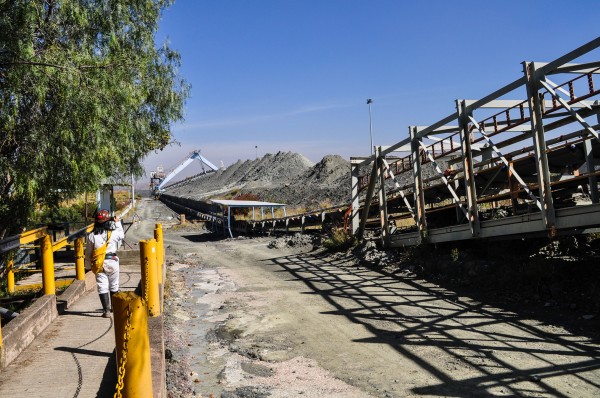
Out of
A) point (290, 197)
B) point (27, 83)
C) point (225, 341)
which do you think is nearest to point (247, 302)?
point (225, 341)

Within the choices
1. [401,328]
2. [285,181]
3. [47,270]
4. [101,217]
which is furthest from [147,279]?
[285,181]

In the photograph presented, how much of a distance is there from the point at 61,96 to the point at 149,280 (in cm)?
451

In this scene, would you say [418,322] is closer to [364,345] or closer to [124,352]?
[364,345]

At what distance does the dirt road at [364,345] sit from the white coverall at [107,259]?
135cm

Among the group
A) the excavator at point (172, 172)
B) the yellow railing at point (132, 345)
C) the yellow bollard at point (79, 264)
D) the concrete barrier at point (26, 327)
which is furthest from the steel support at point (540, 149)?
the excavator at point (172, 172)

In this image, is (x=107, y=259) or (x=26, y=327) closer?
(x=26, y=327)

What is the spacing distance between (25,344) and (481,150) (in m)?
10.7

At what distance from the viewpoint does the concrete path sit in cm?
435

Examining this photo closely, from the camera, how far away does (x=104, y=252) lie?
21.9 ft

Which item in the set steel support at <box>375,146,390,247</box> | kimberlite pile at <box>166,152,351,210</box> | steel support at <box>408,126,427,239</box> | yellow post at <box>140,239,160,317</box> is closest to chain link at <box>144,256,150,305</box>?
yellow post at <box>140,239,160,317</box>

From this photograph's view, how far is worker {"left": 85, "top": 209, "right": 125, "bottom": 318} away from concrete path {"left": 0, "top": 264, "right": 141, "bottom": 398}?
1.72ft

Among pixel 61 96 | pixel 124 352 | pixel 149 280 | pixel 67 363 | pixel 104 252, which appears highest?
pixel 61 96

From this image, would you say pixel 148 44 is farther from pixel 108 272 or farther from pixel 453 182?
pixel 453 182

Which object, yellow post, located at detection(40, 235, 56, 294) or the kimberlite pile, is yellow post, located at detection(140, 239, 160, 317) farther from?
the kimberlite pile
